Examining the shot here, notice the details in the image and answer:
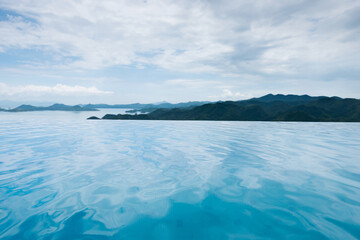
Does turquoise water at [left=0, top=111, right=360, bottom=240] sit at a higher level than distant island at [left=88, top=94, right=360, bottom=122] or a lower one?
lower

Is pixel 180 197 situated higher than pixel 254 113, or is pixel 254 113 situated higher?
pixel 254 113

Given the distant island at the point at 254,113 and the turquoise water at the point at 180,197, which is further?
the distant island at the point at 254,113

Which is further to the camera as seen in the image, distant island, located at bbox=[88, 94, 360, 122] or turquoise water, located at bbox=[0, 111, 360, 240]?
distant island, located at bbox=[88, 94, 360, 122]

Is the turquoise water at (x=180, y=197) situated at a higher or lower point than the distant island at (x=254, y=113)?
lower

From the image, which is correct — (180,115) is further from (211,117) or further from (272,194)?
(272,194)

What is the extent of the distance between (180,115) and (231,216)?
38538mm

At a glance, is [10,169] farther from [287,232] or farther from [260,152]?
[260,152]

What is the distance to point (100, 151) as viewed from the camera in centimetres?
944

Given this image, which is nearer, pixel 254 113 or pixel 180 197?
pixel 180 197

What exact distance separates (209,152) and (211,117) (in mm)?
29120

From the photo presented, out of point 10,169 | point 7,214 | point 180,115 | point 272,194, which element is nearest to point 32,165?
point 10,169

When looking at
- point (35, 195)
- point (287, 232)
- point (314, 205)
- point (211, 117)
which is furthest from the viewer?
point (211, 117)

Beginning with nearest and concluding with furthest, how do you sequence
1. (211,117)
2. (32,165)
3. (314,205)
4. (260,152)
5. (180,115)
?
Result: (314,205) → (32,165) → (260,152) → (211,117) → (180,115)

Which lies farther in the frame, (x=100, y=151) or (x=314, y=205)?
(x=100, y=151)
